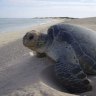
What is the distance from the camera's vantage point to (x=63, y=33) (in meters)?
5.41

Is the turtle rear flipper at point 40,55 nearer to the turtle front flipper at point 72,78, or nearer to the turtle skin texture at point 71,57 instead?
the turtle skin texture at point 71,57

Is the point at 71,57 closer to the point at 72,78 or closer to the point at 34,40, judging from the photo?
the point at 72,78

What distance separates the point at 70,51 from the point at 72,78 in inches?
27.2

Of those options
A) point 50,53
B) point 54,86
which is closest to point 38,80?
point 54,86

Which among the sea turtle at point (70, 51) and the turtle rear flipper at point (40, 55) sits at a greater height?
the sea turtle at point (70, 51)

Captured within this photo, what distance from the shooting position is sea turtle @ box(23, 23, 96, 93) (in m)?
4.52

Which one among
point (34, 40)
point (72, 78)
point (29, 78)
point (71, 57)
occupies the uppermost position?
point (34, 40)

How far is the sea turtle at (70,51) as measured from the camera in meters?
4.52

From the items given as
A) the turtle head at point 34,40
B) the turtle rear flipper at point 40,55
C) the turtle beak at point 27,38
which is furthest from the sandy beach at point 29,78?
the turtle beak at point 27,38

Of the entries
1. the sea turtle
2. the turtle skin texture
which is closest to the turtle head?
the sea turtle

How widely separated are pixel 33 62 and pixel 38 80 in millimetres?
1367

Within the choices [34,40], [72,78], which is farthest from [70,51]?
[34,40]

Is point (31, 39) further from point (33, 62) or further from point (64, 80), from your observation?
point (64, 80)

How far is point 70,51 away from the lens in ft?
16.7
